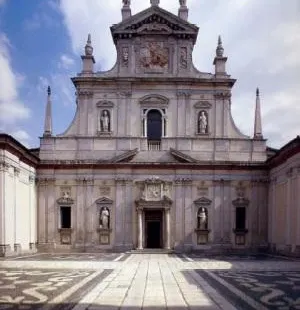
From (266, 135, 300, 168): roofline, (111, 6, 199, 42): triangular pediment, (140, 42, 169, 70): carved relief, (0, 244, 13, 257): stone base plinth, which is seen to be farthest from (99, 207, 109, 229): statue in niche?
(111, 6, 199, 42): triangular pediment

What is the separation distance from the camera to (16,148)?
105 ft

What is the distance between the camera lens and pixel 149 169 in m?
38.2

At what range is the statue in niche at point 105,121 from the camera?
38.4 metres

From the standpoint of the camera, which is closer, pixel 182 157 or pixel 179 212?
pixel 182 157

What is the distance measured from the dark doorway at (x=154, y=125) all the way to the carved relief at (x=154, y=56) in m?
3.62

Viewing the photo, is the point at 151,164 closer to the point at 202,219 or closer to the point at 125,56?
the point at 202,219

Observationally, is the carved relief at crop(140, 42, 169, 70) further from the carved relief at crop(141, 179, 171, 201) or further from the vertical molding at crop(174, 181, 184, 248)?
the vertical molding at crop(174, 181, 184, 248)

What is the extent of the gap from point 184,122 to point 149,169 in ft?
14.8

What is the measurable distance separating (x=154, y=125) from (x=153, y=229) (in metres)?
8.13

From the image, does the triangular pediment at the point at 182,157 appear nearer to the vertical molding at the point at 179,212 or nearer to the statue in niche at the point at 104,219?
the vertical molding at the point at 179,212

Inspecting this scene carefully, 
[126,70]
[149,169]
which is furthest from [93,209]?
[126,70]

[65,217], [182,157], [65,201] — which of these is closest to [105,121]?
[182,157]

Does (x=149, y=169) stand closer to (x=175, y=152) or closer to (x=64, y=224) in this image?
(x=175, y=152)

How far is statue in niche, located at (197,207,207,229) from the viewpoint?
125 ft
